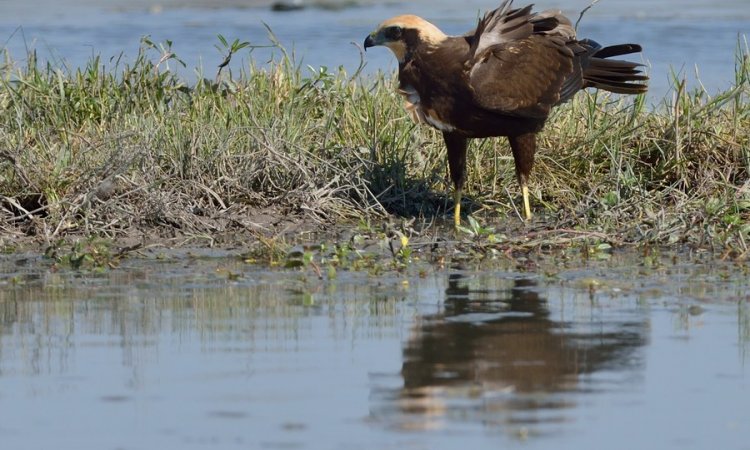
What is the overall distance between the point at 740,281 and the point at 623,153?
230 centimetres

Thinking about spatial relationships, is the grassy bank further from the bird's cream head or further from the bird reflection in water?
the bird reflection in water

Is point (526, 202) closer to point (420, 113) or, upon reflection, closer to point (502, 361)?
point (420, 113)

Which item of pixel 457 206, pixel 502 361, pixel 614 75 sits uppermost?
pixel 614 75

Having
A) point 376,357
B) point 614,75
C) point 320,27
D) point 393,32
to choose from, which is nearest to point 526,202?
point 614,75

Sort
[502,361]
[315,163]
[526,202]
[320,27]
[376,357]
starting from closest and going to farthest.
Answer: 1. [502,361]
2. [376,357]
3. [526,202]
4. [315,163]
5. [320,27]

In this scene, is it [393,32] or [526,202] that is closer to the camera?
A: [393,32]

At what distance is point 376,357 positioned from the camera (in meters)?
5.31

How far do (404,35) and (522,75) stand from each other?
28.1 inches

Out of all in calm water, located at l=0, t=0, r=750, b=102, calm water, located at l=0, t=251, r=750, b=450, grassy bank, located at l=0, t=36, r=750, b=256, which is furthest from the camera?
calm water, located at l=0, t=0, r=750, b=102

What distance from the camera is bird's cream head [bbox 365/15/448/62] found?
8227mm

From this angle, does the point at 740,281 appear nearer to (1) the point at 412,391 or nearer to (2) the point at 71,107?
(1) the point at 412,391

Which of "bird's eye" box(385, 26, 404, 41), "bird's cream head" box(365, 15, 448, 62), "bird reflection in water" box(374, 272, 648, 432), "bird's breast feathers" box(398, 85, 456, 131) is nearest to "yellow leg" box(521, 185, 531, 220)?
"bird's breast feathers" box(398, 85, 456, 131)

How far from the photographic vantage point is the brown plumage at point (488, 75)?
26.6 feet

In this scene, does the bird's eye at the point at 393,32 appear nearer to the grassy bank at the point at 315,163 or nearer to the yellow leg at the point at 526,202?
the grassy bank at the point at 315,163
